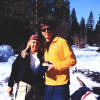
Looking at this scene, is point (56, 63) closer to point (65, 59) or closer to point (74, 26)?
point (65, 59)

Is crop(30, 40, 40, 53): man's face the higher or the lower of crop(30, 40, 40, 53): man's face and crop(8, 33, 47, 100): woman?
the higher

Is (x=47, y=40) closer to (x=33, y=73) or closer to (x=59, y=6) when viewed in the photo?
(x=33, y=73)

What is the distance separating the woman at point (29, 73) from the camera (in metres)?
3.60

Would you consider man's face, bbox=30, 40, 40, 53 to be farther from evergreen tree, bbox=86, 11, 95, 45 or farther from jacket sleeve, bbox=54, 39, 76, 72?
evergreen tree, bbox=86, 11, 95, 45

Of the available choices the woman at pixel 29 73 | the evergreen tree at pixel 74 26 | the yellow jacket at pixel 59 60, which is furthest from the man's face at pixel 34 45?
the evergreen tree at pixel 74 26

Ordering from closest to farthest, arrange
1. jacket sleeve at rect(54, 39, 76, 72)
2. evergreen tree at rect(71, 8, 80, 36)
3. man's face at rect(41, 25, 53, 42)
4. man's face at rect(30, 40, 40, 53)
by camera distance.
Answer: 1. jacket sleeve at rect(54, 39, 76, 72)
2. man's face at rect(41, 25, 53, 42)
3. man's face at rect(30, 40, 40, 53)
4. evergreen tree at rect(71, 8, 80, 36)

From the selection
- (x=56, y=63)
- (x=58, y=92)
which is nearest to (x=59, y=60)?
(x=56, y=63)

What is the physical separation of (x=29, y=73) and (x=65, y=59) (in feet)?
1.91

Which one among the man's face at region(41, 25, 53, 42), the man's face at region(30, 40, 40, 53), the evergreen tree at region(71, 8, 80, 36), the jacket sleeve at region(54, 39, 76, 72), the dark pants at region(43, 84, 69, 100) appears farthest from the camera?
the evergreen tree at region(71, 8, 80, 36)

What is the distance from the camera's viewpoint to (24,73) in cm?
358

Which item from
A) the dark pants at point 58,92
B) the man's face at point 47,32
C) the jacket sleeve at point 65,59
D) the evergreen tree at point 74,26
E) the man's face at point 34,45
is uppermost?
the evergreen tree at point 74,26

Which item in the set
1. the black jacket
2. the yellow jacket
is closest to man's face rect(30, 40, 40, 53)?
the black jacket

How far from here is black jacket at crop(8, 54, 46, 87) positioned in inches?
141

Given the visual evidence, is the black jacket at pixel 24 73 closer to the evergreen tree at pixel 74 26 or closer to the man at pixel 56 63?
the man at pixel 56 63
